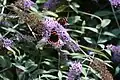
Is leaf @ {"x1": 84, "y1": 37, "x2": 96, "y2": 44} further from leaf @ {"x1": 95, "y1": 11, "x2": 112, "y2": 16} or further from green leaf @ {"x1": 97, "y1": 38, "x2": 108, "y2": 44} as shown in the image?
leaf @ {"x1": 95, "y1": 11, "x2": 112, "y2": 16}

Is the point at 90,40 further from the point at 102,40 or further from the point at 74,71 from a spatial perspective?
the point at 74,71

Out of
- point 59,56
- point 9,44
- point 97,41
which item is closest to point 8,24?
point 9,44

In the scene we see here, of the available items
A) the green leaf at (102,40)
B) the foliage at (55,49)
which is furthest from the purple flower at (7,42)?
the green leaf at (102,40)

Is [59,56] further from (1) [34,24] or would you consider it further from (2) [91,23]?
(2) [91,23]

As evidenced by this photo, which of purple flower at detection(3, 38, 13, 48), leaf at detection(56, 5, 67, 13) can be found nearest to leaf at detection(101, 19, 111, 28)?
leaf at detection(56, 5, 67, 13)

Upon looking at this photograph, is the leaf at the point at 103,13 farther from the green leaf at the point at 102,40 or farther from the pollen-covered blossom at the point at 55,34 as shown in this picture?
the pollen-covered blossom at the point at 55,34

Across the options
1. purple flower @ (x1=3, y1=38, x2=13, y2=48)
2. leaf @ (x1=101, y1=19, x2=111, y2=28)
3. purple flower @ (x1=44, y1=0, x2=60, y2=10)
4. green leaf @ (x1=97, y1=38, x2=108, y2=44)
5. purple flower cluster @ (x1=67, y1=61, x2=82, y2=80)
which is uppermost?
purple flower @ (x1=44, y1=0, x2=60, y2=10)

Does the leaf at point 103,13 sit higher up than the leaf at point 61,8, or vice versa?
the leaf at point 61,8

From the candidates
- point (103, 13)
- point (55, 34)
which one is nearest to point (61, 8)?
point (103, 13)
